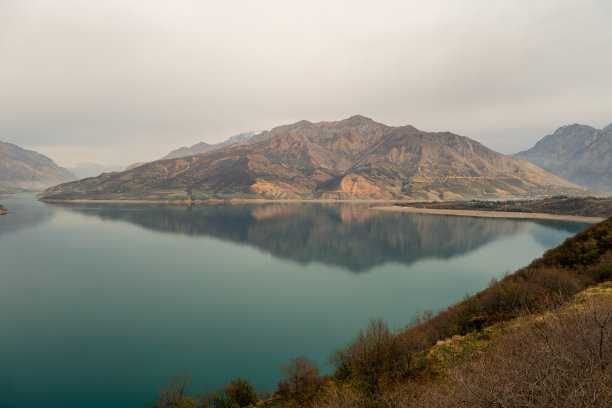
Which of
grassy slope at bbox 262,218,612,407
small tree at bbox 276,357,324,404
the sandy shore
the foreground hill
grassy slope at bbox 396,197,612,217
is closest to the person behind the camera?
the foreground hill

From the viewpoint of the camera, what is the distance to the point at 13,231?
11406 cm

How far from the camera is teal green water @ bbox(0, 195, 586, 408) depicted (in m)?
29.4

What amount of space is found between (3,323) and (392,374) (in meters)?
50.0

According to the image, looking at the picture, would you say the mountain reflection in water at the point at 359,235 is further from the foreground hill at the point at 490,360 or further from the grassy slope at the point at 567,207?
the foreground hill at the point at 490,360

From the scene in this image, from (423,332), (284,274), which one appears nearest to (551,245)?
(284,274)

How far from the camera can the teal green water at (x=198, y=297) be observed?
96.4 feet

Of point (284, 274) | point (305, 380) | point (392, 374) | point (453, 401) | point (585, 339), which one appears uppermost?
point (585, 339)

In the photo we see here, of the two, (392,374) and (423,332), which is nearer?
(392,374)

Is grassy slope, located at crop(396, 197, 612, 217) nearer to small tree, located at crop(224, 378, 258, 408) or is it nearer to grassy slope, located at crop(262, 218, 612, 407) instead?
grassy slope, located at crop(262, 218, 612, 407)

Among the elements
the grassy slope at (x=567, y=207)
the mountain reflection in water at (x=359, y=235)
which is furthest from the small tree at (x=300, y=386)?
the grassy slope at (x=567, y=207)

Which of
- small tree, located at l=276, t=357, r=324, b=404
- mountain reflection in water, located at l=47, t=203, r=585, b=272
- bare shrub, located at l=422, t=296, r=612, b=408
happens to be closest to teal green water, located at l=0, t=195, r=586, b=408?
mountain reflection in water, located at l=47, t=203, r=585, b=272

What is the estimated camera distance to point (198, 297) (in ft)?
168

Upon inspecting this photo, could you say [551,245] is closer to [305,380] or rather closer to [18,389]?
[305,380]

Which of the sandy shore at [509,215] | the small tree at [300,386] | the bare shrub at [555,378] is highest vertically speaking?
the bare shrub at [555,378]
